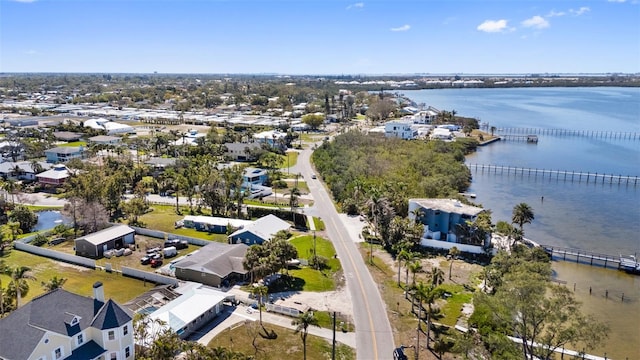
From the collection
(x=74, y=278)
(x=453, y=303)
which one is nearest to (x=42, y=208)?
(x=74, y=278)

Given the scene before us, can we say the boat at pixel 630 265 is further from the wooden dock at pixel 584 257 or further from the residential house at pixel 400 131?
the residential house at pixel 400 131

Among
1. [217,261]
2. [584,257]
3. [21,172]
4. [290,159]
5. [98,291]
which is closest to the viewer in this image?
[98,291]

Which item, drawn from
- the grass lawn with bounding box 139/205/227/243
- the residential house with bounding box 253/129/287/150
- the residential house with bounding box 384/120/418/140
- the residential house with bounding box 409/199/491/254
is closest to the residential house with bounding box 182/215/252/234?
the grass lawn with bounding box 139/205/227/243

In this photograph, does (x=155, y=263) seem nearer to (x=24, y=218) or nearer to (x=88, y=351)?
(x=88, y=351)

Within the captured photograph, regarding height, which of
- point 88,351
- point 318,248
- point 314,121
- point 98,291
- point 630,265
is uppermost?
point 314,121

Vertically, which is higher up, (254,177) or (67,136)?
(67,136)

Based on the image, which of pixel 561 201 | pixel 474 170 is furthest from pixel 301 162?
pixel 561 201
